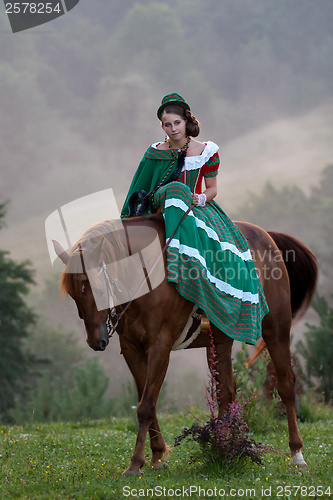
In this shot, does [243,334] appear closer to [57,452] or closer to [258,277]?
[258,277]

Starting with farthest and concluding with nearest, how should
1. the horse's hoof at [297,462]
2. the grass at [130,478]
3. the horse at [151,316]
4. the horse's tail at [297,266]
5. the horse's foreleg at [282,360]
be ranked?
the horse's tail at [297,266], the horse's foreleg at [282,360], the horse's hoof at [297,462], the horse at [151,316], the grass at [130,478]

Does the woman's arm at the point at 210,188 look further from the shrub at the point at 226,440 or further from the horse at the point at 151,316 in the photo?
the shrub at the point at 226,440

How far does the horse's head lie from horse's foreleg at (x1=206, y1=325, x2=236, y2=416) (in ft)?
4.73

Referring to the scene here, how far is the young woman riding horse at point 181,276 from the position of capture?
4.02 meters

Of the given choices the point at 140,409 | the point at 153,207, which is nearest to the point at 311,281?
the point at 153,207

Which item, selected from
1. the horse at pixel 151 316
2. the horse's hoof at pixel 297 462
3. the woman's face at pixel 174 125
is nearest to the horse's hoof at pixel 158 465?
the horse at pixel 151 316

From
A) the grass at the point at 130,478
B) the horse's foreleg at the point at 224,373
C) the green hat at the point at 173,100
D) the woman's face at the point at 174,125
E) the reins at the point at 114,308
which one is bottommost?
the grass at the point at 130,478

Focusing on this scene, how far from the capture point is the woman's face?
478 cm

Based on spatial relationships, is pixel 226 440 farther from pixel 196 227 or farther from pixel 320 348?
pixel 320 348

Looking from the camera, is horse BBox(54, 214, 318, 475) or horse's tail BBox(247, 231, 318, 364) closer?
horse BBox(54, 214, 318, 475)

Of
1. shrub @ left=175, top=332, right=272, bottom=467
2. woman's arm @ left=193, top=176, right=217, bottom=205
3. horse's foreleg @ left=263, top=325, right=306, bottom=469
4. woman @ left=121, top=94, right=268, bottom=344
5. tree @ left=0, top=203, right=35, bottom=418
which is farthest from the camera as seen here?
tree @ left=0, top=203, right=35, bottom=418

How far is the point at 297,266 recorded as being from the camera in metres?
5.99

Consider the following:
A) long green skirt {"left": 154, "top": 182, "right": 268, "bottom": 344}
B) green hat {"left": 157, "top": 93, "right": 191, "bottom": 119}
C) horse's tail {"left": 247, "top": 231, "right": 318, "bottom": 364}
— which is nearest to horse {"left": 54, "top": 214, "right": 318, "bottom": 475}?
long green skirt {"left": 154, "top": 182, "right": 268, "bottom": 344}

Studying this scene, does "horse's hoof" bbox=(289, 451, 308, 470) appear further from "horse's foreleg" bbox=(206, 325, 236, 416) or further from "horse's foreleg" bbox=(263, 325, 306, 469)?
"horse's foreleg" bbox=(206, 325, 236, 416)
